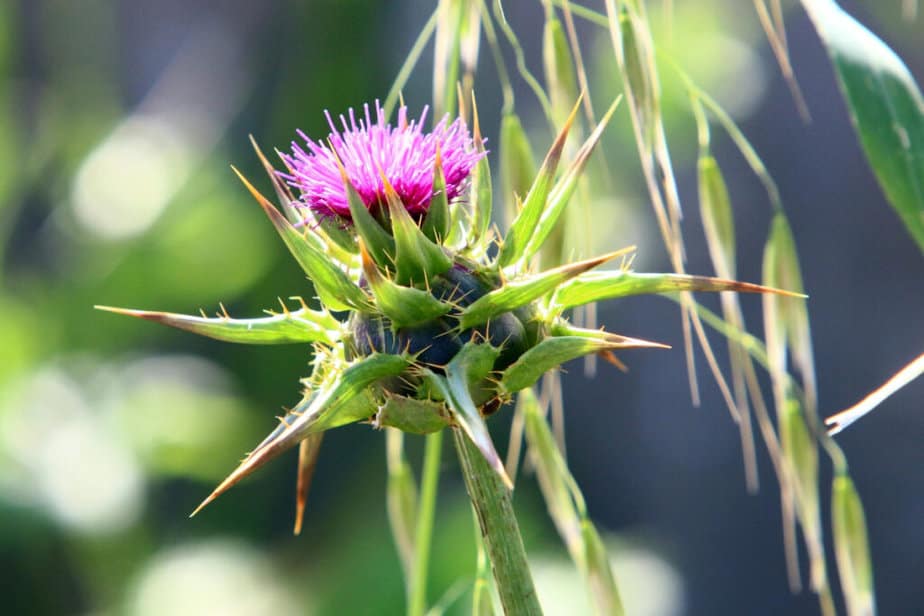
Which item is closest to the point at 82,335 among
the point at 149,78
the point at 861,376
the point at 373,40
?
the point at 149,78

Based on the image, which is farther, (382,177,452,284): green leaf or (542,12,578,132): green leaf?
(542,12,578,132): green leaf

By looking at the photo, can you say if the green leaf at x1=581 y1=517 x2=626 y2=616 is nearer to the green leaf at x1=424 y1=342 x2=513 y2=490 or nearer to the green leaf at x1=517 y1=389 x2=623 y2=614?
the green leaf at x1=517 y1=389 x2=623 y2=614

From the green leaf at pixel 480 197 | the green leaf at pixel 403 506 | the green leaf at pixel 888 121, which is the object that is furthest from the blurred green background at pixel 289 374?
the green leaf at pixel 888 121

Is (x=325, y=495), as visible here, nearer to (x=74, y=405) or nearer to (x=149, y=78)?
(x=74, y=405)

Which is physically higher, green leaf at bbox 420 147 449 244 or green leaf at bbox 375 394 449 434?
green leaf at bbox 420 147 449 244

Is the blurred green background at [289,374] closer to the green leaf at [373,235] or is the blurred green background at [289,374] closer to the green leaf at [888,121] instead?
the green leaf at [373,235]

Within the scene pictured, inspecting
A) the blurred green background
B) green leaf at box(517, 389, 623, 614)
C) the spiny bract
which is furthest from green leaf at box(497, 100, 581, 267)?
the blurred green background
